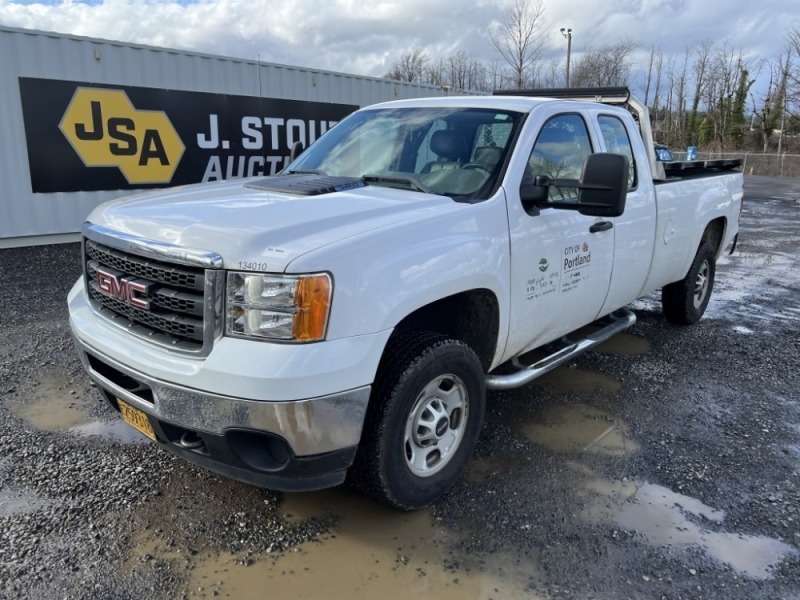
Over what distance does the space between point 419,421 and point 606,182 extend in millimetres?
1526

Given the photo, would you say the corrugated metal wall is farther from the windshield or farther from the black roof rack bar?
the windshield

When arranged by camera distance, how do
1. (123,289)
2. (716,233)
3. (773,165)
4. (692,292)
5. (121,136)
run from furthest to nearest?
(773,165), (121,136), (716,233), (692,292), (123,289)

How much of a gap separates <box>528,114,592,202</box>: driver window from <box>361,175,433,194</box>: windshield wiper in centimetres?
65

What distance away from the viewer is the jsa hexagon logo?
9125 mm

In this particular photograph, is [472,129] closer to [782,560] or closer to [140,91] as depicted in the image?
[782,560]

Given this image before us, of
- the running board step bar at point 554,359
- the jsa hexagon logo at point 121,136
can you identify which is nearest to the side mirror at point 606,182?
the running board step bar at point 554,359

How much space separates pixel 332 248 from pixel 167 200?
1201 mm

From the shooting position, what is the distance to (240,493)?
3273 mm

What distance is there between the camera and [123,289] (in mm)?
2873

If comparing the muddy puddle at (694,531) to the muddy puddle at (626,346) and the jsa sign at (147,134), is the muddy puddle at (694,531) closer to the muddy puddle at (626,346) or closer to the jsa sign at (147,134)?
the muddy puddle at (626,346)

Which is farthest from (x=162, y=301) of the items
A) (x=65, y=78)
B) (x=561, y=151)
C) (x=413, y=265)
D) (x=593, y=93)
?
(x=65, y=78)

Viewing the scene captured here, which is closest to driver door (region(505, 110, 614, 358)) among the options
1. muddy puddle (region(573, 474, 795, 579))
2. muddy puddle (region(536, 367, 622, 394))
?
muddy puddle (region(536, 367, 622, 394))

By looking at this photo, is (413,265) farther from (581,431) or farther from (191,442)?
(581,431)

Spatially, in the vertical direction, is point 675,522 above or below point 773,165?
below
